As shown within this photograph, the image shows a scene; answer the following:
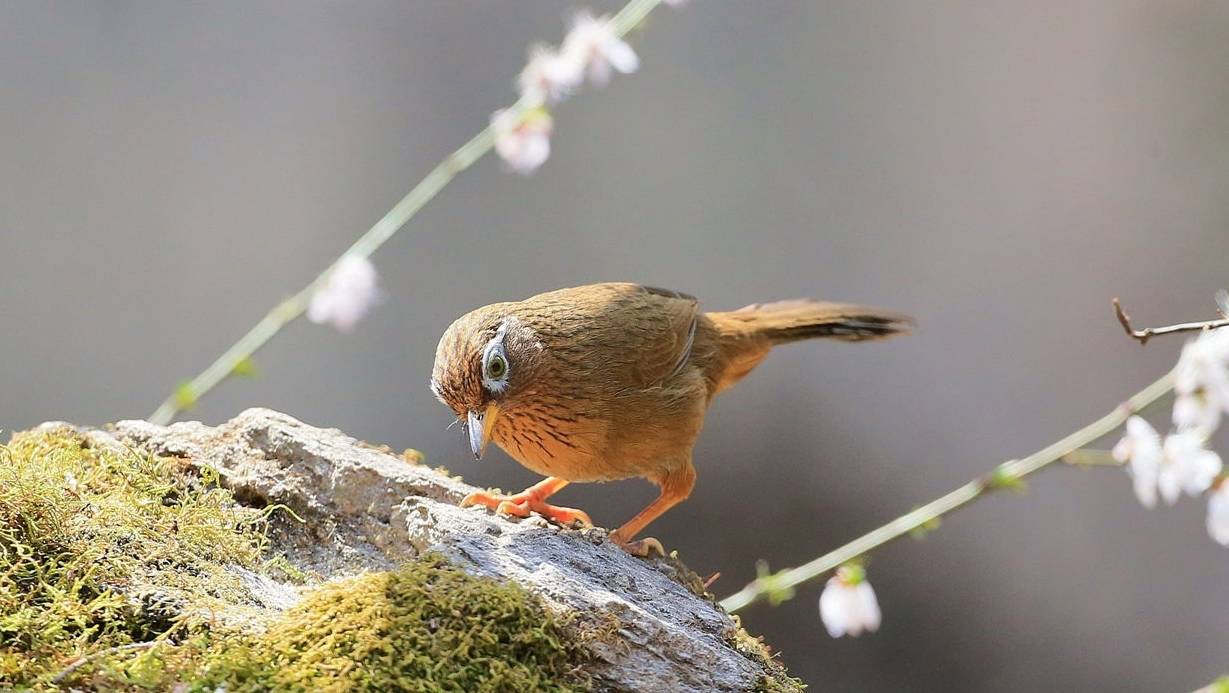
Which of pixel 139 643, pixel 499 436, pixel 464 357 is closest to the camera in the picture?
pixel 139 643

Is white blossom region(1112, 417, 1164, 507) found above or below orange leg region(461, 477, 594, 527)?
above

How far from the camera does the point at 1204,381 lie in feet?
7.34

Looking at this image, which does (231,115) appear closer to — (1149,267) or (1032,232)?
(1032,232)

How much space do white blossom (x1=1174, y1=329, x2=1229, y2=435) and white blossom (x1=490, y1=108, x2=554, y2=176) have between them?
1707 mm

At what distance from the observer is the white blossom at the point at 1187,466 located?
90.6 inches

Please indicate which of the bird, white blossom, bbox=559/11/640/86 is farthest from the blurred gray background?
the bird

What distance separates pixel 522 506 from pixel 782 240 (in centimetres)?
304

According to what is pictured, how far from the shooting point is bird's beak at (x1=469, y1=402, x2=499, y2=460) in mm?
2641

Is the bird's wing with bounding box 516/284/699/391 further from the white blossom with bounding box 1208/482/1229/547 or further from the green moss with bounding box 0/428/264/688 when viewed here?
the white blossom with bounding box 1208/482/1229/547

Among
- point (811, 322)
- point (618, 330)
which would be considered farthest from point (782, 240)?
point (618, 330)

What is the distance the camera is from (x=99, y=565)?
1976 mm

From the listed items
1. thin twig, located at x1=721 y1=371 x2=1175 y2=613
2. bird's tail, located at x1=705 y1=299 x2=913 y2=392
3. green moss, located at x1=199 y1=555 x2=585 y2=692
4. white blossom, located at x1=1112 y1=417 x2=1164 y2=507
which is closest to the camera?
green moss, located at x1=199 y1=555 x2=585 y2=692

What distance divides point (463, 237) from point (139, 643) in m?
3.70

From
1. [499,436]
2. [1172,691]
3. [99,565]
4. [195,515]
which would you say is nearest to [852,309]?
[499,436]
